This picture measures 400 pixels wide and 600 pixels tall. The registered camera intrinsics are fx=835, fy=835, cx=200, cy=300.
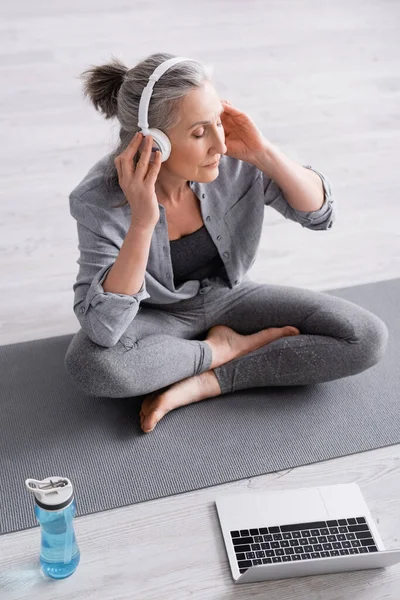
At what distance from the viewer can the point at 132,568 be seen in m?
1.65

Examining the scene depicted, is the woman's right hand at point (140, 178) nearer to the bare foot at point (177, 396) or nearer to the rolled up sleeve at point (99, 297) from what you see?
the rolled up sleeve at point (99, 297)

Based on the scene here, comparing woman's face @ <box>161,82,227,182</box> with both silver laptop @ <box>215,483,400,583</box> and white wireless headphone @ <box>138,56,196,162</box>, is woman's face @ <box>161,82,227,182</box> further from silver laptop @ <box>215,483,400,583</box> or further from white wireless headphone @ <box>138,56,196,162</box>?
silver laptop @ <box>215,483,400,583</box>

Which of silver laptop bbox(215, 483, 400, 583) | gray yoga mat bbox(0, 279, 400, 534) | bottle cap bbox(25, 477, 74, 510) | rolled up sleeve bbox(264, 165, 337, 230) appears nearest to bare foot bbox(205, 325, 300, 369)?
gray yoga mat bbox(0, 279, 400, 534)

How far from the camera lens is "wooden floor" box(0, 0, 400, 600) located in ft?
5.41

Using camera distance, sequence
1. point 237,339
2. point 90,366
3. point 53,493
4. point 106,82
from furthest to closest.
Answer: point 237,339 → point 90,366 → point 106,82 → point 53,493

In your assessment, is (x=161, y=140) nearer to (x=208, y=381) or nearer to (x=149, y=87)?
(x=149, y=87)

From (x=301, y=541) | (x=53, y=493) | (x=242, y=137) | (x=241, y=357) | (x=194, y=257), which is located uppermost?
(x=242, y=137)

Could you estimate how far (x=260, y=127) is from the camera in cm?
313

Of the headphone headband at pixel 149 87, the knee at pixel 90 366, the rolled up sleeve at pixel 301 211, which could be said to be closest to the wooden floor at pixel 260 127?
the headphone headband at pixel 149 87

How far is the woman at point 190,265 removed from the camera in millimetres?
1668

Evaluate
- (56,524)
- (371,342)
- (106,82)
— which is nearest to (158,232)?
(106,82)

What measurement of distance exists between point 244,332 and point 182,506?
51 cm

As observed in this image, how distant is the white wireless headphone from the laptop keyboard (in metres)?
0.78

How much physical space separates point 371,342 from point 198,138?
0.65 metres
